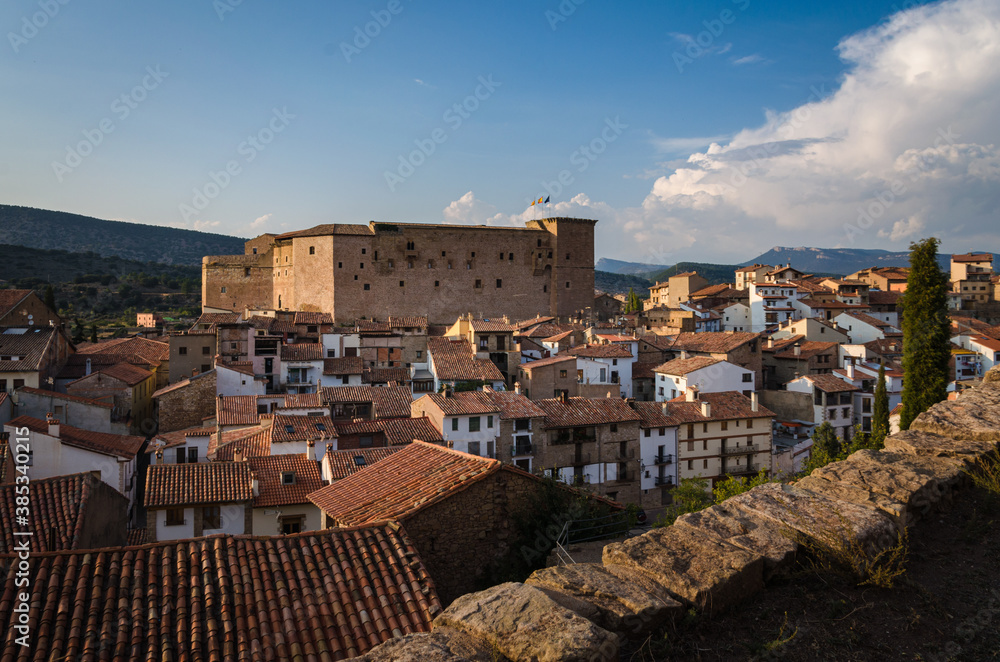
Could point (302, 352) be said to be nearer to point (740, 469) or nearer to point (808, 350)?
point (740, 469)

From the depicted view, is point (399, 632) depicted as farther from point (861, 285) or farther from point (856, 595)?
point (861, 285)

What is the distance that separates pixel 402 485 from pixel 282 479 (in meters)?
7.53

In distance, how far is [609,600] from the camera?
2953 mm

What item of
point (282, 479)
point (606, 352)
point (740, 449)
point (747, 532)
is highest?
point (747, 532)

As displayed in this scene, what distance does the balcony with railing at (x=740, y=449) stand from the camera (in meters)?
24.7

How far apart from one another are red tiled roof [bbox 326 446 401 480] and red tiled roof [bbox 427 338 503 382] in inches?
412

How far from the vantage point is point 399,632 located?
4699mm

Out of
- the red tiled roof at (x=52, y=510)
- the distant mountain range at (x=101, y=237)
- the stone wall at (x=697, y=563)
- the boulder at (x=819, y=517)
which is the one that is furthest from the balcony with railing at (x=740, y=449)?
the distant mountain range at (x=101, y=237)

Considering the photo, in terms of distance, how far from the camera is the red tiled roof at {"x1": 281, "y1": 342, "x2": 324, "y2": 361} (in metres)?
28.2

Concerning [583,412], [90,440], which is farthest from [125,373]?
[583,412]

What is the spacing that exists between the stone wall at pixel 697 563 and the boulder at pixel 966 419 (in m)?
0.26

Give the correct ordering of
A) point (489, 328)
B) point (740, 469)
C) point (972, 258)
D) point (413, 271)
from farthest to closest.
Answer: point (972, 258), point (413, 271), point (489, 328), point (740, 469)

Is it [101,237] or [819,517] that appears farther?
[101,237]

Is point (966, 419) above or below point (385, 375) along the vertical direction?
above
